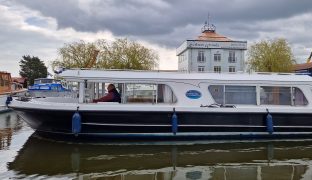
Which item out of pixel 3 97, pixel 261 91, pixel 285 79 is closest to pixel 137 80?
pixel 261 91

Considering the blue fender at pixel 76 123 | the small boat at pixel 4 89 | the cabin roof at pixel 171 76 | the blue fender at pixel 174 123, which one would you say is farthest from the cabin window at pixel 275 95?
the small boat at pixel 4 89

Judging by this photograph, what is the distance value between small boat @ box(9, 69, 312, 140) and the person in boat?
162 mm

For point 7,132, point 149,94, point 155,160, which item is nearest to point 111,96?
point 149,94

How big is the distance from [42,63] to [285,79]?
6245cm

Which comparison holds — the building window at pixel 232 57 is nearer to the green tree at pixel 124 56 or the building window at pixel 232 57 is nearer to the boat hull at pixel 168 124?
the green tree at pixel 124 56

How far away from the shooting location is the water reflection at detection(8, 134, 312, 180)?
820 centimetres

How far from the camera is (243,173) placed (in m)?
8.33

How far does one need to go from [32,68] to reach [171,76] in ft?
198

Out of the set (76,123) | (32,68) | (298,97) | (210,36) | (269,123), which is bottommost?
(269,123)

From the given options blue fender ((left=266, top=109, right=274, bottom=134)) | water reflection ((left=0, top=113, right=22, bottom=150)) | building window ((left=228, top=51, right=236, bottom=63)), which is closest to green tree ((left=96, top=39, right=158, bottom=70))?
building window ((left=228, top=51, right=236, bottom=63))

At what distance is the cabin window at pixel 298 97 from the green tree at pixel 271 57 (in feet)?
117

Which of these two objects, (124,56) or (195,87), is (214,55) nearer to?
(124,56)

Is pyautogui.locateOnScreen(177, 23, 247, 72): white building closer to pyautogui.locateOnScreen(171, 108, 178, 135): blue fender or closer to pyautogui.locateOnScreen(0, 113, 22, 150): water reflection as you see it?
pyautogui.locateOnScreen(0, 113, 22, 150): water reflection

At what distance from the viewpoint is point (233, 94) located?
1216 cm
